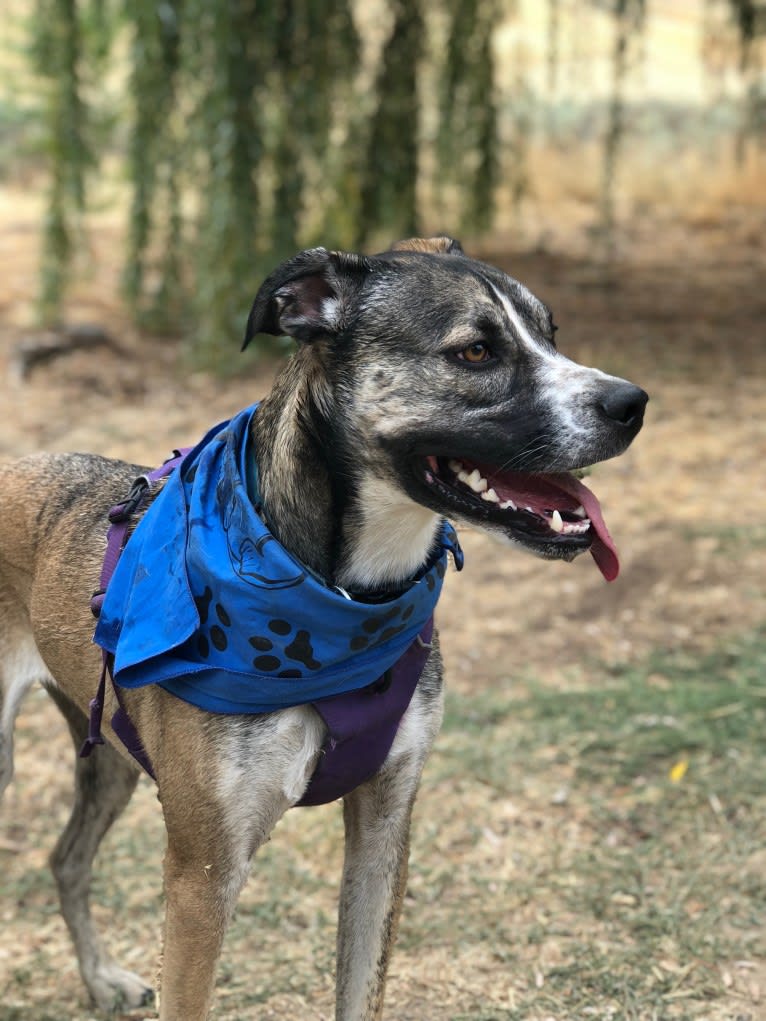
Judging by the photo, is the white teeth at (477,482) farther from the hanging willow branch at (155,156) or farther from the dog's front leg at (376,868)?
the hanging willow branch at (155,156)

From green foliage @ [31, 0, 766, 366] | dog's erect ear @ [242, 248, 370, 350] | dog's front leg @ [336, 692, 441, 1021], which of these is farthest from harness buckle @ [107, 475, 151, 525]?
green foliage @ [31, 0, 766, 366]

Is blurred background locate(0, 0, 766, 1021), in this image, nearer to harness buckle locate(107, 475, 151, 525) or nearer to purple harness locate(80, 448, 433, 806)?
purple harness locate(80, 448, 433, 806)

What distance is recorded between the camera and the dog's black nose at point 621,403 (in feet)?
8.95

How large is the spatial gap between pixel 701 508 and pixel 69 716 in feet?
14.2

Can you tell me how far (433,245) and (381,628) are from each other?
113cm

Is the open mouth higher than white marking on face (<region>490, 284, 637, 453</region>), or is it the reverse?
white marking on face (<region>490, 284, 637, 453</region>)

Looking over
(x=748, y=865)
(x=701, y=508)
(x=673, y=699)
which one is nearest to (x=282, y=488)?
(x=748, y=865)

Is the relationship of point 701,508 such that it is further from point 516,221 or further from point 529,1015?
point 516,221

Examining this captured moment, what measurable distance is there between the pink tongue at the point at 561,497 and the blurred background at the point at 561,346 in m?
0.78

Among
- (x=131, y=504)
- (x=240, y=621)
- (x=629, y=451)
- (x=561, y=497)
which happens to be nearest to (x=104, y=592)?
(x=131, y=504)

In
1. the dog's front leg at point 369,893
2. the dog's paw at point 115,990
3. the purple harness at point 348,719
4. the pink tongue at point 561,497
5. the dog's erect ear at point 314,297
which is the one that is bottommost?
the dog's paw at point 115,990

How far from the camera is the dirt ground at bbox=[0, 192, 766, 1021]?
19.3 ft

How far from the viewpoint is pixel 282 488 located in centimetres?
286

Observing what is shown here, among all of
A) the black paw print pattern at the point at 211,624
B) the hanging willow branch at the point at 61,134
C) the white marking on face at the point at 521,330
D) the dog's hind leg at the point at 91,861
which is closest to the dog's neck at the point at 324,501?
the black paw print pattern at the point at 211,624
